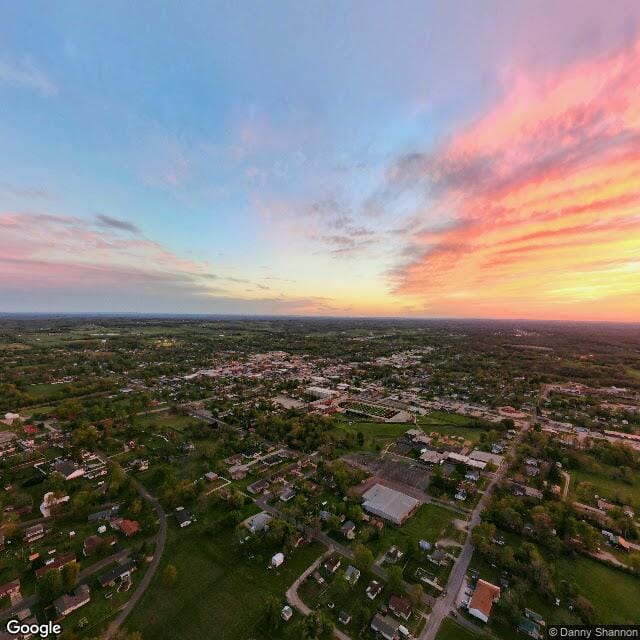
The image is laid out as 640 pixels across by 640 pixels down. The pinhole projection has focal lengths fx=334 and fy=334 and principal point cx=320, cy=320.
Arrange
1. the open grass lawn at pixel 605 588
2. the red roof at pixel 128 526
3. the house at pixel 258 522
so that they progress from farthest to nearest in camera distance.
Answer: the house at pixel 258 522
the red roof at pixel 128 526
the open grass lawn at pixel 605 588

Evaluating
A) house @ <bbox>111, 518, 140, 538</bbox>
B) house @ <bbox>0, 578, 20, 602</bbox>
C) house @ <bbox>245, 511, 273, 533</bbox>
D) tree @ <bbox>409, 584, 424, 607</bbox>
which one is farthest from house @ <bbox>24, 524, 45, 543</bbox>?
tree @ <bbox>409, 584, 424, 607</bbox>

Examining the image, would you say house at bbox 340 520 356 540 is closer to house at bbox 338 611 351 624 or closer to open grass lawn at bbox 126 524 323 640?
open grass lawn at bbox 126 524 323 640

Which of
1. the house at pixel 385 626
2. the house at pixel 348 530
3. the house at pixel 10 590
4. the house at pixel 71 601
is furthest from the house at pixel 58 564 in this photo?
the house at pixel 385 626

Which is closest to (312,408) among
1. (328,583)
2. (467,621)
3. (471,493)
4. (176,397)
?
(176,397)

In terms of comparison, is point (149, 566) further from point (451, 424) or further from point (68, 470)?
point (451, 424)

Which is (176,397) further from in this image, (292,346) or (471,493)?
(292,346)

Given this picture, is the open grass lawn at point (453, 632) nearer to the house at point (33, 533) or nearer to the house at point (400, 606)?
the house at point (400, 606)

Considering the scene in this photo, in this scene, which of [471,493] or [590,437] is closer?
[471,493]
